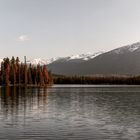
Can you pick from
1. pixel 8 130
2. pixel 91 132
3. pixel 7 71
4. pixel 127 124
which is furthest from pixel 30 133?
pixel 7 71

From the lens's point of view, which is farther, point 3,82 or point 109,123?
point 3,82

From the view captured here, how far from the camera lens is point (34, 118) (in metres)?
46.5

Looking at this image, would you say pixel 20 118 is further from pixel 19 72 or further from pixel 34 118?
pixel 19 72

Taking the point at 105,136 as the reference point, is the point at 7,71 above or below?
above

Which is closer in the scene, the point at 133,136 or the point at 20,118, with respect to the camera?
the point at 133,136

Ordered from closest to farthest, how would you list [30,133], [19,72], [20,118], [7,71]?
[30,133] < [20,118] < [7,71] < [19,72]

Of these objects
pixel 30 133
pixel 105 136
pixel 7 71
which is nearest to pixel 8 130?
pixel 30 133

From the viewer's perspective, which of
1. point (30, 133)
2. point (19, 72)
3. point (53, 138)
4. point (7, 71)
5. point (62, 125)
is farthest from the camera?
point (19, 72)

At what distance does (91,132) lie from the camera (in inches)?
1393

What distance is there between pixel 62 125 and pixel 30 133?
6.04 metres

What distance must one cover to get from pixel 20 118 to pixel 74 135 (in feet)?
46.6

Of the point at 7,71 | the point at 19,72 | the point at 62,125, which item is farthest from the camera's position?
the point at 19,72

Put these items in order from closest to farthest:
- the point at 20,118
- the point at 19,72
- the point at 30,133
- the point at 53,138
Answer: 1. the point at 53,138
2. the point at 30,133
3. the point at 20,118
4. the point at 19,72

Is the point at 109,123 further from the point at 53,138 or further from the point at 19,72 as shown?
the point at 19,72
